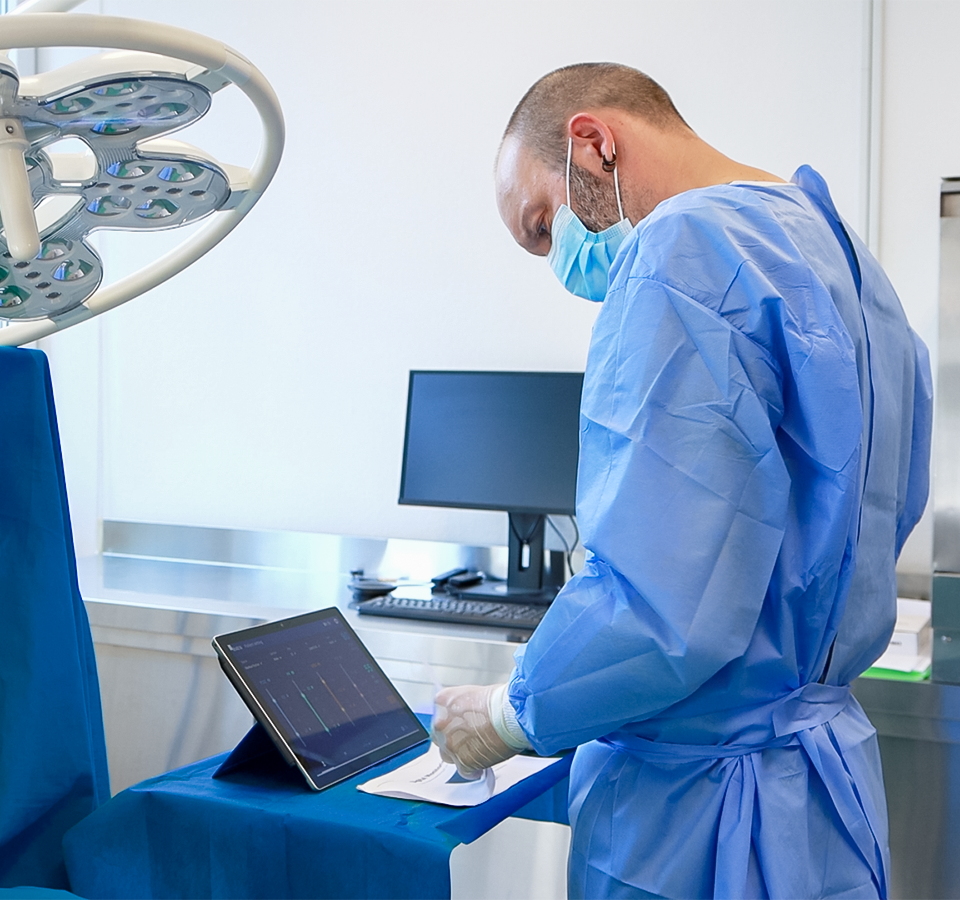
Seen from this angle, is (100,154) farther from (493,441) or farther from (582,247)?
(493,441)

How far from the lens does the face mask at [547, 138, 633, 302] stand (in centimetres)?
117

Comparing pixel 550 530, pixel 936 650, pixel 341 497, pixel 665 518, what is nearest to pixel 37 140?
pixel 665 518

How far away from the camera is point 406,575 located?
8.25 ft

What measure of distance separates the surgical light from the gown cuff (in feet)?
1.69

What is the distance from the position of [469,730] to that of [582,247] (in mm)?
568

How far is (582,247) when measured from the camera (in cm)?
121

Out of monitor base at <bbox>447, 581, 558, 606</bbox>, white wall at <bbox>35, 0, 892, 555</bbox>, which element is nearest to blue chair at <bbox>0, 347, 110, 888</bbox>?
monitor base at <bbox>447, 581, 558, 606</bbox>

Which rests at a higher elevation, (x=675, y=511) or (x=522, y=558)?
→ (x=675, y=511)

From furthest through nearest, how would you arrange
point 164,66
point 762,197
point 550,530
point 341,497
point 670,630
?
point 341,497 < point 550,530 < point 762,197 < point 670,630 < point 164,66

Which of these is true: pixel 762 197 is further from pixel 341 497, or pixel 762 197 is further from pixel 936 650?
pixel 341 497

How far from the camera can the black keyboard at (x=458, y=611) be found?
2.02 meters

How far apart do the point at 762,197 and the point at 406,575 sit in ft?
5.62

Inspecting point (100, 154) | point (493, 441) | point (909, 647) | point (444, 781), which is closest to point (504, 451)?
point (493, 441)

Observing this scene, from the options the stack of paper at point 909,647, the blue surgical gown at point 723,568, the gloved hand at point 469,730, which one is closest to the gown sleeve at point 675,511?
the blue surgical gown at point 723,568
